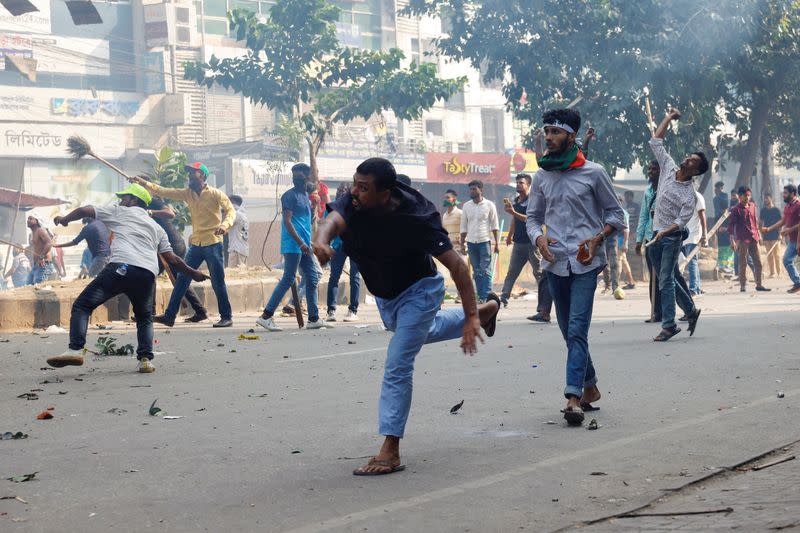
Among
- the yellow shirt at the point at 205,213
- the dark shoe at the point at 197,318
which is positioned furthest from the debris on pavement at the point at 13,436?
the dark shoe at the point at 197,318

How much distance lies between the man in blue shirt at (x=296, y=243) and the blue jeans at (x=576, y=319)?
6430mm

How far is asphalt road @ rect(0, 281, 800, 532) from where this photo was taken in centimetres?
440

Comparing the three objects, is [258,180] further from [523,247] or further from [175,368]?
Result: [175,368]

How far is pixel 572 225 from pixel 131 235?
→ 3900 mm

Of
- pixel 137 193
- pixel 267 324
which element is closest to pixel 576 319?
pixel 137 193

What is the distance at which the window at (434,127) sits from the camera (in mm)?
59281

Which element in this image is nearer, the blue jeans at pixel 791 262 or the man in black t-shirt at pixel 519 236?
the man in black t-shirt at pixel 519 236

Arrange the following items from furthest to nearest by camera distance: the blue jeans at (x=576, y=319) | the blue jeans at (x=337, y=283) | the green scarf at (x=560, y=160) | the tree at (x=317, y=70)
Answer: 1. the tree at (x=317, y=70)
2. the blue jeans at (x=337, y=283)
3. the green scarf at (x=560, y=160)
4. the blue jeans at (x=576, y=319)

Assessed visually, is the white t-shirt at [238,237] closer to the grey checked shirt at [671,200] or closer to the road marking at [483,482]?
the grey checked shirt at [671,200]

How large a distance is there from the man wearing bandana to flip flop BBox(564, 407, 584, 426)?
286 millimetres

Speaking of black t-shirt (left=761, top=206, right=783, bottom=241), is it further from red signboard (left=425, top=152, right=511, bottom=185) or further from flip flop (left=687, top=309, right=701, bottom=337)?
red signboard (left=425, top=152, right=511, bottom=185)

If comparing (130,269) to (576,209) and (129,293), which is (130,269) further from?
(576,209)

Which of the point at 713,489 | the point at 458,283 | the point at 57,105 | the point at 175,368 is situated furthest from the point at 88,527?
the point at 57,105

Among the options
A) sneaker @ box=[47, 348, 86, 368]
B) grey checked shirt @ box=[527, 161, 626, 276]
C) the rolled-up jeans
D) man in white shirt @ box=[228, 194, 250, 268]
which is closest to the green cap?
the rolled-up jeans
